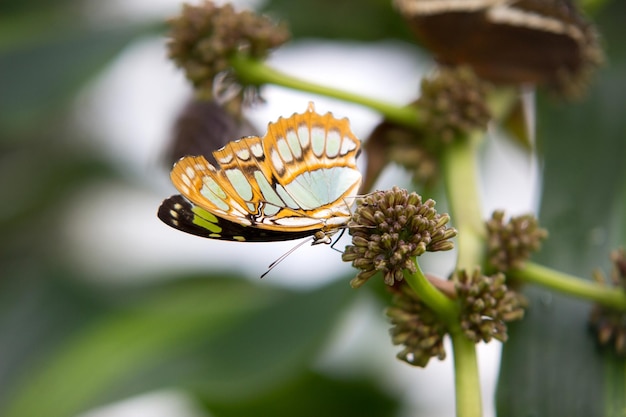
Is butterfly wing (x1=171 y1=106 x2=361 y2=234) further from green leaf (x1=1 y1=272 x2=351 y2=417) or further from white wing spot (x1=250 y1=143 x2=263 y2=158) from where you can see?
green leaf (x1=1 y1=272 x2=351 y2=417)

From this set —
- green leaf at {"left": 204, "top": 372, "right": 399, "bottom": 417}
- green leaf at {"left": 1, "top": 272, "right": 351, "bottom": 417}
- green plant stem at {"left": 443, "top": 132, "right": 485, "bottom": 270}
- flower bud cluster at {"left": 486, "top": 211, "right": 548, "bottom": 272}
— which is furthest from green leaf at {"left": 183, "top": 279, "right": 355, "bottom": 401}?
flower bud cluster at {"left": 486, "top": 211, "right": 548, "bottom": 272}

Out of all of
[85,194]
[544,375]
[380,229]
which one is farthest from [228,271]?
[380,229]

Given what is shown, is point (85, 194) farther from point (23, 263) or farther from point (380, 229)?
point (380, 229)

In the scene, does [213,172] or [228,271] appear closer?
[213,172]

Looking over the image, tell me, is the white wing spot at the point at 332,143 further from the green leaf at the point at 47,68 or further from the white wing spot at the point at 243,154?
the green leaf at the point at 47,68

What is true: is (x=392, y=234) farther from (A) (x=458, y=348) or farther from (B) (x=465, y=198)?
(B) (x=465, y=198)

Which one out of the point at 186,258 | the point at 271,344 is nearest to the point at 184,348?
the point at 271,344

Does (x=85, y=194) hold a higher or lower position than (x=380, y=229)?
higher
